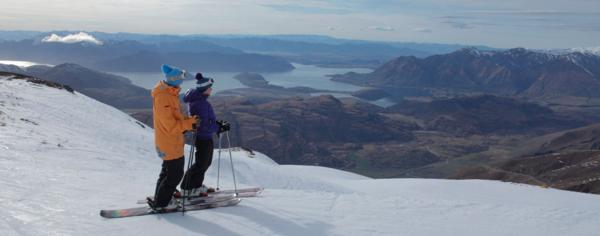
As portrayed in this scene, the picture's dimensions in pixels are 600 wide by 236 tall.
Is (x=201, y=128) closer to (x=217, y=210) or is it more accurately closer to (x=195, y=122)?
(x=195, y=122)

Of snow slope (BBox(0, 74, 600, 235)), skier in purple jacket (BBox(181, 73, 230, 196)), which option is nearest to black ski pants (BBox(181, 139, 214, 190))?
skier in purple jacket (BBox(181, 73, 230, 196))

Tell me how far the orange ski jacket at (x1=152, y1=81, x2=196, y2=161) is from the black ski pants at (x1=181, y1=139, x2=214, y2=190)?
1.07 m

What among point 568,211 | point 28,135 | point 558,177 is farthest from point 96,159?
point 558,177

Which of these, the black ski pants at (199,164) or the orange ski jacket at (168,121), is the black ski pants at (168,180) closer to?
the orange ski jacket at (168,121)

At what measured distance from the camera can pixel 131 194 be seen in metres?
12.0

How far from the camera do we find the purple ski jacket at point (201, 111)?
10.4 metres

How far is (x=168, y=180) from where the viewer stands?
9.88 metres

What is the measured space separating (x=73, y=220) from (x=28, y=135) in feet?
36.7

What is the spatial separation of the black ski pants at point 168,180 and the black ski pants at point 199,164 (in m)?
0.84

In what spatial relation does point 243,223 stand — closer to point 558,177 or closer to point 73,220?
point 73,220

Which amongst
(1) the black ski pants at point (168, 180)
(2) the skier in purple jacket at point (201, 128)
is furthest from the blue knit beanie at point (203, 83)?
(1) the black ski pants at point (168, 180)

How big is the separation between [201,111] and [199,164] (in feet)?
4.21

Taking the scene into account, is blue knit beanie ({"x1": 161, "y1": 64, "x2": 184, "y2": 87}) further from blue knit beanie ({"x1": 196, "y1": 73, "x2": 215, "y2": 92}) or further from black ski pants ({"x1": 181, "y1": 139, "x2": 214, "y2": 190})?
black ski pants ({"x1": 181, "y1": 139, "x2": 214, "y2": 190})

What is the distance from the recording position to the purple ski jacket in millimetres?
10414
